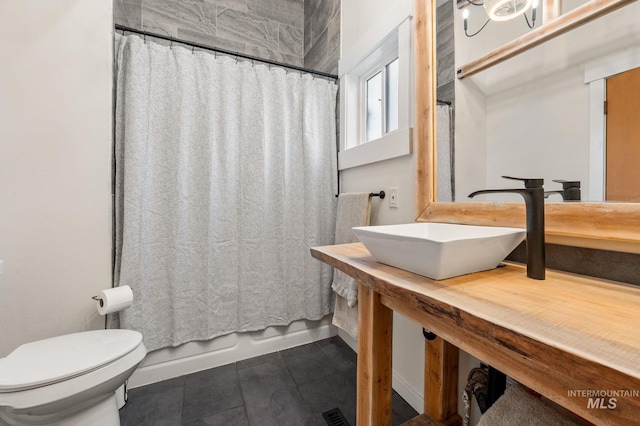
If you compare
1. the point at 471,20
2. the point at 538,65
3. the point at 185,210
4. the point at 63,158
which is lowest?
the point at 185,210

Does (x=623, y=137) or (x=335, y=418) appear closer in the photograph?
(x=623, y=137)

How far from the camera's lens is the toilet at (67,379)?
0.88 metres

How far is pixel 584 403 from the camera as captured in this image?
35 cm

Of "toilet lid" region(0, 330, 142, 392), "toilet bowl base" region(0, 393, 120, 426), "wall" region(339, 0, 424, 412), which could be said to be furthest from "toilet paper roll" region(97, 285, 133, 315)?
"wall" region(339, 0, 424, 412)

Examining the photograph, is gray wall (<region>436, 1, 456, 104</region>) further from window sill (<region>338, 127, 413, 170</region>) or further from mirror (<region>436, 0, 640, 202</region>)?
window sill (<region>338, 127, 413, 170</region>)

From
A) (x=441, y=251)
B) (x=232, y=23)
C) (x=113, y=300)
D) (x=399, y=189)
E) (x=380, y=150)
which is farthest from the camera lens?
(x=232, y=23)

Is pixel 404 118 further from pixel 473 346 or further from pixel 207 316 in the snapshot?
pixel 207 316

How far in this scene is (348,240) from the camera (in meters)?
1.67

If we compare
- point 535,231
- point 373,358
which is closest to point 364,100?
point 535,231

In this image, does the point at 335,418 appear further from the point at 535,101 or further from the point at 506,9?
the point at 506,9

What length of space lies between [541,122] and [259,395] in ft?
5.71

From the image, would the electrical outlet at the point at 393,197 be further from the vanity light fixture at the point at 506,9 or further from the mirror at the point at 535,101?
the vanity light fixture at the point at 506,9

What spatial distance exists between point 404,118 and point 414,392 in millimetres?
1385

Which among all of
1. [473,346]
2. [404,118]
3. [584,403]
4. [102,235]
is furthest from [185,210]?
[584,403]
